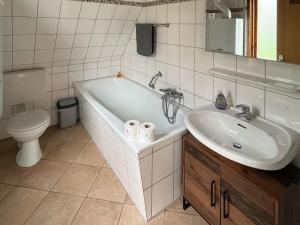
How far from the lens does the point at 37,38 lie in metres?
2.37

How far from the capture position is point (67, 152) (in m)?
2.58

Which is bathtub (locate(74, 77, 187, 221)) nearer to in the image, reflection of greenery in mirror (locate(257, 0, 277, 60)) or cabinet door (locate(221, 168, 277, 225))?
cabinet door (locate(221, 168, 277, 225))

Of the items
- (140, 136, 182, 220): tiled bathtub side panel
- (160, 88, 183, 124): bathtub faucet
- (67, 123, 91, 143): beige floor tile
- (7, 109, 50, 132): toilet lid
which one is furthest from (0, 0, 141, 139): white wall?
(140, 136, 182, 220): tiled bathtub side panel

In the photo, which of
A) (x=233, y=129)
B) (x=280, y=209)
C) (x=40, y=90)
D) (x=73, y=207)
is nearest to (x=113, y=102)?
(x=40, y=90)

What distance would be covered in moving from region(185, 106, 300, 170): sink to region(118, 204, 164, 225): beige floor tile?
0.75 meters

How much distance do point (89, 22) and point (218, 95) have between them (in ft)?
5.47

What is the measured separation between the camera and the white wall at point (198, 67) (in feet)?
4.59

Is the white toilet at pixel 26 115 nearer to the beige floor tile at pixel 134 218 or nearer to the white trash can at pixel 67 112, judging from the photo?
the white trash can at pixel 67 112

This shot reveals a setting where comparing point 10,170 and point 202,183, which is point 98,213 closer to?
point 202,183

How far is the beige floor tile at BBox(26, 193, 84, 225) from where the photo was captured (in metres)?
1.70

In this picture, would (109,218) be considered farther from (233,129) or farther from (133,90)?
(133,90)

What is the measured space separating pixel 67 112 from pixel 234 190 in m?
2.48

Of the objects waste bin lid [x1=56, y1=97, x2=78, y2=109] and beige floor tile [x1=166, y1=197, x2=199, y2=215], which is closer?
beige floor tile [x1=166, y1=197, x2=199, y2=215]

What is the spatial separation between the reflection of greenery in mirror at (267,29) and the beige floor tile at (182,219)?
49.2 inches
